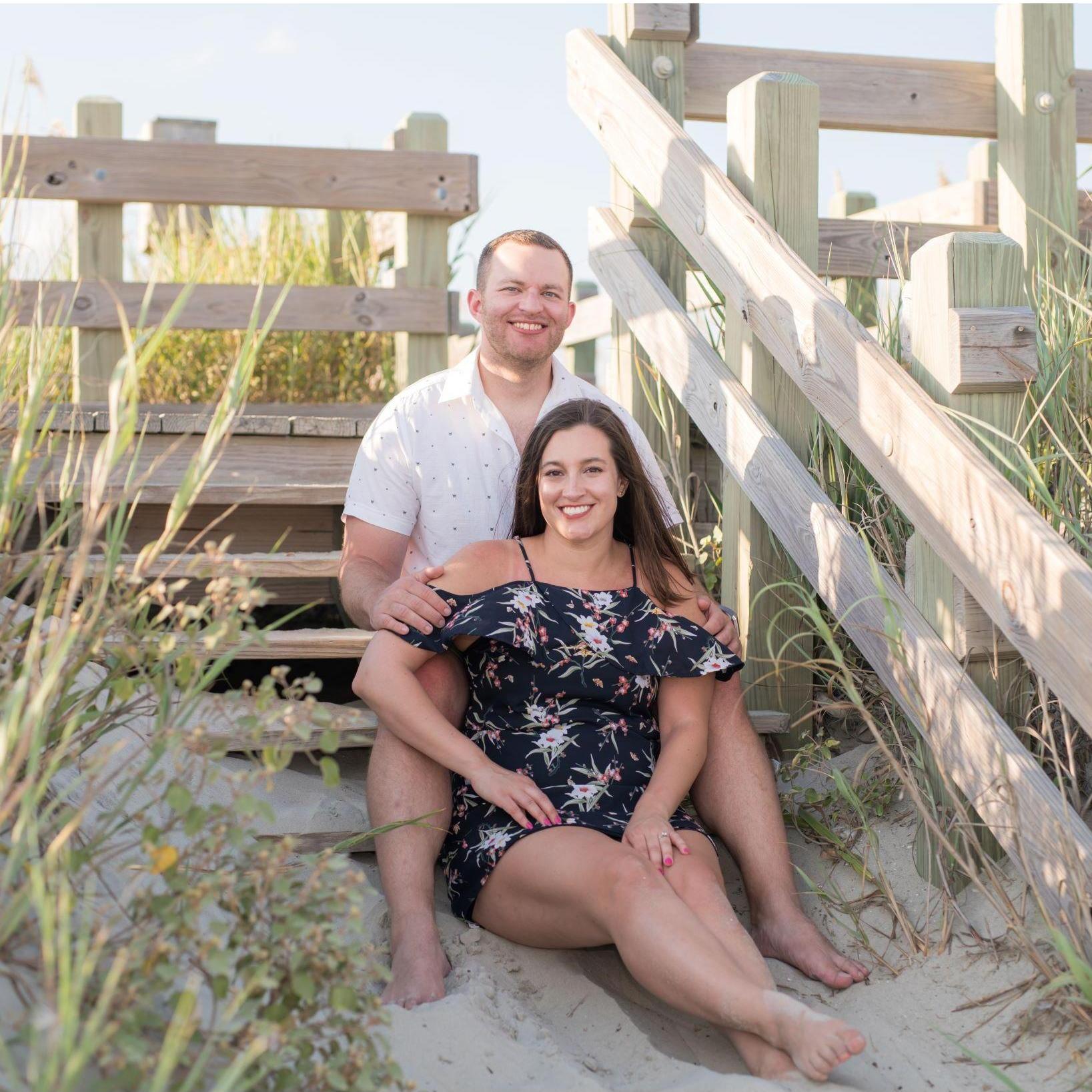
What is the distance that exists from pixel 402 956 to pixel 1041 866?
1136 mm

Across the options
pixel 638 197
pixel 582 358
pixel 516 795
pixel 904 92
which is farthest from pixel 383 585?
pixel 582 358

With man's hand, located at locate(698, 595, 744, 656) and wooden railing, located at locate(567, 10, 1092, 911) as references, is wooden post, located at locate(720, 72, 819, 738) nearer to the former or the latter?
wooden railing, located at locate(567, 10, 1092, 911)

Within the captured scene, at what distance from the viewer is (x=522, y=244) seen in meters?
3.28

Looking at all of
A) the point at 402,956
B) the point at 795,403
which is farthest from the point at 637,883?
the point at 795,403

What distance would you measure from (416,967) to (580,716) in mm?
600

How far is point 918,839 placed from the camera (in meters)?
2.51

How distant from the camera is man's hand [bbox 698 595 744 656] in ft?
9.06

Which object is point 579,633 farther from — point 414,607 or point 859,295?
point 859,295

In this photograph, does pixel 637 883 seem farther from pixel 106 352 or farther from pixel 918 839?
pixel 106 352

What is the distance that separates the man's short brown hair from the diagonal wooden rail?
10.4 inches

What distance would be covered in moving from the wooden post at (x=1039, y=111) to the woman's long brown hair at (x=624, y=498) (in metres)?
1.93

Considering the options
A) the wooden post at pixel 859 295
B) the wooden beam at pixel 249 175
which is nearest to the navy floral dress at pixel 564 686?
the wooden post at pixel 859 295

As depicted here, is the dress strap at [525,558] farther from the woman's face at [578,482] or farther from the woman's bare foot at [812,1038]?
the woman's bare foot at [812,1038]

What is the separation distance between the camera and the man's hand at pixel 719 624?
276 cm
